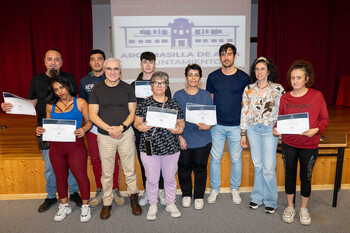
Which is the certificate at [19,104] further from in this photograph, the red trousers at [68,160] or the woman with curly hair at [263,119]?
the woman with curly hair at [263,119]

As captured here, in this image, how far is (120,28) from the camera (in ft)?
19.5

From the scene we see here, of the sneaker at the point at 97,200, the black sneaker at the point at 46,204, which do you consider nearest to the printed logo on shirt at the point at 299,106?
the sneaker at the point at 97,200

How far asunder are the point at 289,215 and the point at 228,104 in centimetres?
124

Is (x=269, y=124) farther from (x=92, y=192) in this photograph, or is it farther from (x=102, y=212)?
(x=92, y=192)

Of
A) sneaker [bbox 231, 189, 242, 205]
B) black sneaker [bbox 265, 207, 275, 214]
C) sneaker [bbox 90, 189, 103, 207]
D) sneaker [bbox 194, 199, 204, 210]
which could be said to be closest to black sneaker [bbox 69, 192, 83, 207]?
sneaker [bbox 90, 189, 103, 207]

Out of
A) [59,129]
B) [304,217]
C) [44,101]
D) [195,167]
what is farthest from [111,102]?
[304,217]

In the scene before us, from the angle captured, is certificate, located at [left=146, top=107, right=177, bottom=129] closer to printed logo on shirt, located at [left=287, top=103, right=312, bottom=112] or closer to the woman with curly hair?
the woman with curly hair

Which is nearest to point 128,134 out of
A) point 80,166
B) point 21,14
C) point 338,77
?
point 80,166

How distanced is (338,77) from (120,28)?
7234mm

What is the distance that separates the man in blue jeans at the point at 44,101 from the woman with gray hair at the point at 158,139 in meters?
0.84

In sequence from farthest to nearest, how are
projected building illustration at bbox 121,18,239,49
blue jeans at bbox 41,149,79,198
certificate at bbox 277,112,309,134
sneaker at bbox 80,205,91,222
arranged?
projected building illustration at bbox 121,18,239,49 → blue jeans at bbox 41,149,79,198 → sneaker at bbox 80,205,91,222 → certificate at bbox 277,112,309,134

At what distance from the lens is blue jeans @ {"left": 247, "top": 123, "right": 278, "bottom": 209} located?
2404 millimetres

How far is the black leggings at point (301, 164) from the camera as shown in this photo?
7.27 feet

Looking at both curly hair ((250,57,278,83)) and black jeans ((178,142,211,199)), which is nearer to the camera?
curly hair ((250,57,278,83))
